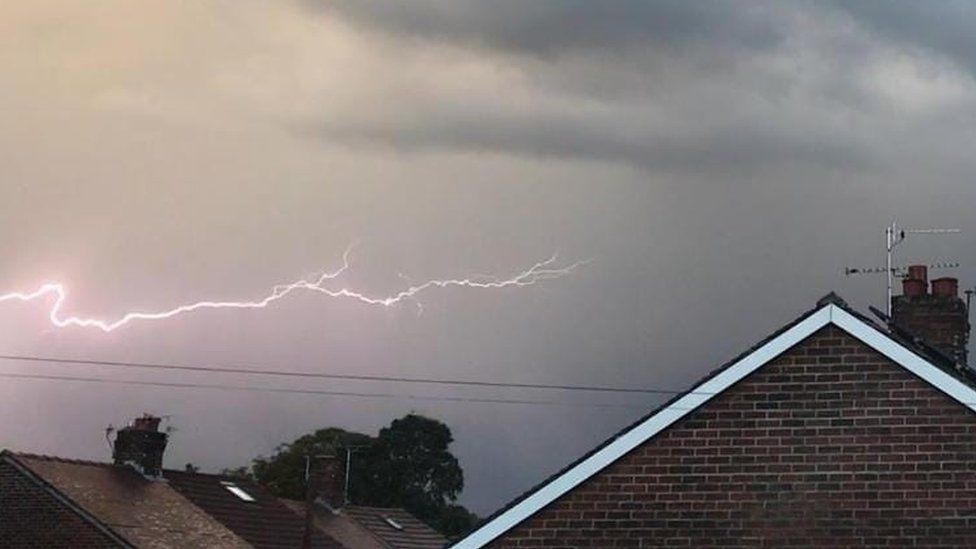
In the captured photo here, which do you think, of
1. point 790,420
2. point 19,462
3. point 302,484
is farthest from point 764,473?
point 302,484

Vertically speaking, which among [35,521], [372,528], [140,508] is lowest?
[35,521]

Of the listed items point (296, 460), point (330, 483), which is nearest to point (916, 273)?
point (330, 483)

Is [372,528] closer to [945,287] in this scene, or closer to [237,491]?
[237,491]

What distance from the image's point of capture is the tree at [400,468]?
78.0 m

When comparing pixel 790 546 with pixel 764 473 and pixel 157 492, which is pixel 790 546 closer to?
pixel 764 473

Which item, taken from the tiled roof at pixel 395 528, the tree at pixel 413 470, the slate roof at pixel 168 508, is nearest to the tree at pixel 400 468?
the tree at pixel 413 470

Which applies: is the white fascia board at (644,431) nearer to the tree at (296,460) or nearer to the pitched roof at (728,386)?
the pitched roof at (728,386)

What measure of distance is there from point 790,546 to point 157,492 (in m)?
24.3

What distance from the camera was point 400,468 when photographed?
80.5m

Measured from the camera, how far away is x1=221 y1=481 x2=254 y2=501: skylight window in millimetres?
40719

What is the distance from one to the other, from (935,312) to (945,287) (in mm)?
376

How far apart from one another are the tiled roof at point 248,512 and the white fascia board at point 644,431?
21274 mm

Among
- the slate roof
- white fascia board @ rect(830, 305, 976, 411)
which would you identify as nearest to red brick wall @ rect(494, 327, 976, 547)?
white fascia board @ rect(830, 305, 976, 411)

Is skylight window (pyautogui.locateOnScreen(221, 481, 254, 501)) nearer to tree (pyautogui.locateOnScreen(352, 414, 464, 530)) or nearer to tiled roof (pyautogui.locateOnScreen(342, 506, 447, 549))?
tiled roof (pyautogui.locateOnScreen(342, 506, 447, 549))
